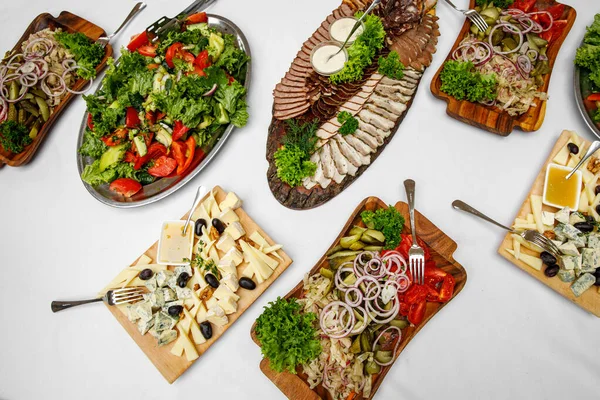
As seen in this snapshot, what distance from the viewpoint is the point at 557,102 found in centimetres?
313

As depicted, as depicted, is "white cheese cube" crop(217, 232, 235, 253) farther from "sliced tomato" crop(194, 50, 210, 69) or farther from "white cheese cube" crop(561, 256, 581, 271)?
"white cheese cube" crop(561, 256, 581, 271)

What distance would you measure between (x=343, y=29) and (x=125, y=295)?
2.61 meters

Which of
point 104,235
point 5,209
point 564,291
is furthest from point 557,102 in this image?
point 5,209

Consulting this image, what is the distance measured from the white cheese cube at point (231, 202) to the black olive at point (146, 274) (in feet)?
2.28

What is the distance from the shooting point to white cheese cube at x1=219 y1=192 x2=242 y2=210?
10.1ft

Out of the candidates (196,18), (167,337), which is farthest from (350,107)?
(167,337)

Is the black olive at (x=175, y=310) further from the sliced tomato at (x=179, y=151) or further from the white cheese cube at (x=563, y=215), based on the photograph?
the white cheese cube at (x=563, y=215)

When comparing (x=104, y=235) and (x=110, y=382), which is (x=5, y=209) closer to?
(x=104, y=235)

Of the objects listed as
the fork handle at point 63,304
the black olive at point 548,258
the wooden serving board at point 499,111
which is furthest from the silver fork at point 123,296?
the black olive at point 548,258

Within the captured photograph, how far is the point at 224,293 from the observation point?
2.89 metres

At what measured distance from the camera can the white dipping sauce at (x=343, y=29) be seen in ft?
10.8

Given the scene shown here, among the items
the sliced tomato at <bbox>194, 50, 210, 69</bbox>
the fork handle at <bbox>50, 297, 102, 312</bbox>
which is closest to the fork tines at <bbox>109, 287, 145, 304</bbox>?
the fork handle at <bbox>50, 297, 102, 312</bbox>

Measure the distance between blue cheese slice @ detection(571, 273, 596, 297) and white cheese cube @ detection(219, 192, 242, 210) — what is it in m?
2.28

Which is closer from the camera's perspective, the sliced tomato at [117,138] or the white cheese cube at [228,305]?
the white cheese cube at [228,305]
